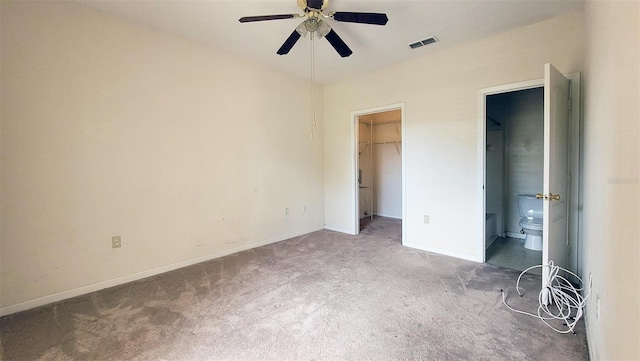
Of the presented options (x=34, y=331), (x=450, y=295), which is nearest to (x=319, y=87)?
(x=450, y=295)

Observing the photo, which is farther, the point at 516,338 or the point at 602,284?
the point at 516,338

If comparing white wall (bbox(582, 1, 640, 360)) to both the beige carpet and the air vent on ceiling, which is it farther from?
the air vent on ceiling

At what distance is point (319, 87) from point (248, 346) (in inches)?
164

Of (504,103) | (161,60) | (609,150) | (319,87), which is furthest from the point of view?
(319,87)

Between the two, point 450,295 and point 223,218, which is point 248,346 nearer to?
point 450,295

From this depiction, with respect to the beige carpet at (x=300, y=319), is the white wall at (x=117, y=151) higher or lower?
higher

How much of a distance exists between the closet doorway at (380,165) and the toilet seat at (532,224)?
2.49 metres

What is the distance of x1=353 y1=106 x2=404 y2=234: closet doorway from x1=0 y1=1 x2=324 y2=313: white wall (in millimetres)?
2685

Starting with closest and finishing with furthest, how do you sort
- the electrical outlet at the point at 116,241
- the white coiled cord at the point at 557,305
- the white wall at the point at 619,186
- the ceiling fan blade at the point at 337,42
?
the white wall at the point at 619,186 → the white coiled cord at the point at 557,305 → the ceiling fan blade at the point at 337,42 → the electrical outlet at the point at 116,241

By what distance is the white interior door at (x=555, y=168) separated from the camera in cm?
214

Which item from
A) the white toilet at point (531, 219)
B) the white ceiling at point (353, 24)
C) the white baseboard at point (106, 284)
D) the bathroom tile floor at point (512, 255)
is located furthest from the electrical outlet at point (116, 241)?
the white toilet at point (531, 219)

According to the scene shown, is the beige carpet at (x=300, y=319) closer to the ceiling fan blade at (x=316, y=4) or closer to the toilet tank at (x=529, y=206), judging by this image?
the toilet tank at (x=529, y=206)

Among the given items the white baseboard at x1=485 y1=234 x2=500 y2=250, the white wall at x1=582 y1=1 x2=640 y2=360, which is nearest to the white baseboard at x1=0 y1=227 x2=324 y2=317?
the white baseboard at x1=485 y1=234 x2=500 y2=250

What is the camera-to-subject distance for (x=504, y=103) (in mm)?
4223
